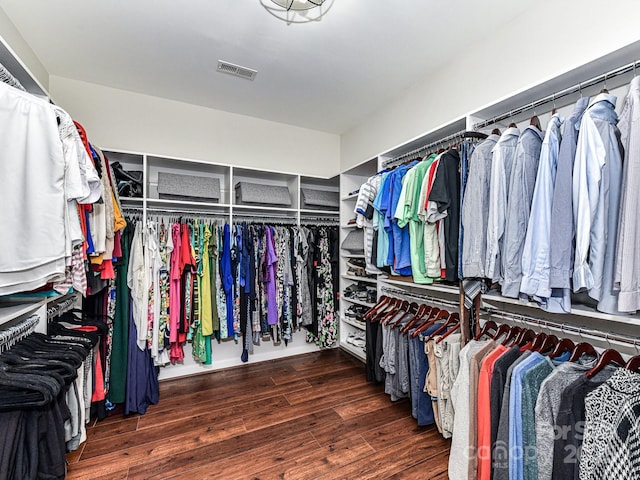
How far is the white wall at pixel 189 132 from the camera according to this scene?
2.71 metres

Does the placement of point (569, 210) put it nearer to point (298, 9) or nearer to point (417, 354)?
point (417, 354)

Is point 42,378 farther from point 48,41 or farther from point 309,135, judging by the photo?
point 309,135

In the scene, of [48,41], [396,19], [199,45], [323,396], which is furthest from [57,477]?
[396,19]

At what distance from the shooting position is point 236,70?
251 centimetres

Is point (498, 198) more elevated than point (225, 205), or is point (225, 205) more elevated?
point (225, 205)

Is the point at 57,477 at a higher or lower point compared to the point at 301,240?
lower

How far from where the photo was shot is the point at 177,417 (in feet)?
7.16

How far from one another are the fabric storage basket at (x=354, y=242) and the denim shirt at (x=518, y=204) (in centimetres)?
155

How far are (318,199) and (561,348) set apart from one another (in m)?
2.54

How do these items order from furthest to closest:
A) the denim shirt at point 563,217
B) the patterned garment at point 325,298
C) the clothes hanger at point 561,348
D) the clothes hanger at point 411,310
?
the patterned garment at point 325,298 < the clothes hanger at point 411,310 < the clothes hanger at point 561,348 < the denim shirt at point 563,217

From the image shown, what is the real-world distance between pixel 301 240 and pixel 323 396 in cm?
144

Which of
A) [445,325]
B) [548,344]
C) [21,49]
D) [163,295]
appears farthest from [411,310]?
[21,49]

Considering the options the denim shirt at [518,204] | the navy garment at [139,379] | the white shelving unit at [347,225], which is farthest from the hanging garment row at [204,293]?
the denim shirt at [518,204]

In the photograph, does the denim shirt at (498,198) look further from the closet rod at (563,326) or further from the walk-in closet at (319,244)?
the closet rod at (563,326)
